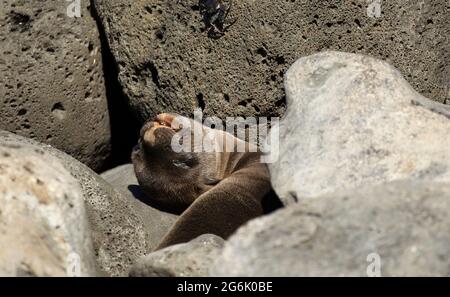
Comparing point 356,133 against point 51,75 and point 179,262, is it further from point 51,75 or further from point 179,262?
point 51,75

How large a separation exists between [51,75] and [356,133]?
244cm

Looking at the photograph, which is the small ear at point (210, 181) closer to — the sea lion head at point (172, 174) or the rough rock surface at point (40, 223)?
the sea lion head at point (172, 174)

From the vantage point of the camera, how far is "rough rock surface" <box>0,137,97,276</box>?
4.46m

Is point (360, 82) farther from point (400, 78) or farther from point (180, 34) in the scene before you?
point (180, 34)

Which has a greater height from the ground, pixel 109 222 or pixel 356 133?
pixel 356 133

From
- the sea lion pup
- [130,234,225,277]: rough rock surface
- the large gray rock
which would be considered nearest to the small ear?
the sea lion pup

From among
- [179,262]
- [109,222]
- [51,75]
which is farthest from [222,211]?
[51,75]

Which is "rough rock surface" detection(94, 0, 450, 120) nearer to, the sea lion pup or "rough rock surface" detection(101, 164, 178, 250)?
the sea lion pup

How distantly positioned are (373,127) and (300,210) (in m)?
0.92

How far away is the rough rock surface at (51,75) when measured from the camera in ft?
21.9

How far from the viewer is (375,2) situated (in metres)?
6.37

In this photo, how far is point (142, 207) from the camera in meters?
6.65

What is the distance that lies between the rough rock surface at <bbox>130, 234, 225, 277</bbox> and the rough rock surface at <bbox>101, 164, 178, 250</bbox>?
1127 millimetres

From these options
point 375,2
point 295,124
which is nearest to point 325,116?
point 295,124
